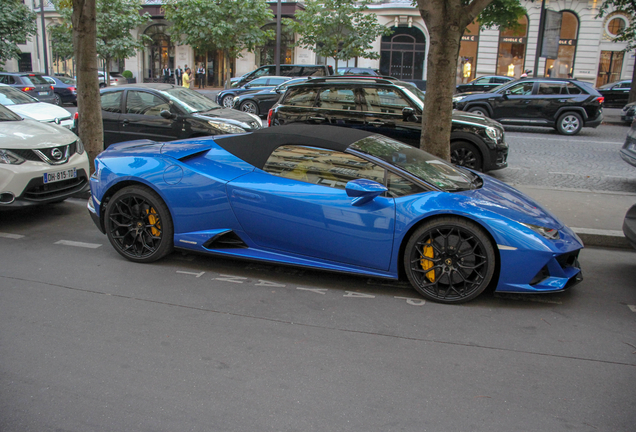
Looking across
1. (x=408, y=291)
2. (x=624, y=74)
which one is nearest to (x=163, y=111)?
(x=408, y=291)

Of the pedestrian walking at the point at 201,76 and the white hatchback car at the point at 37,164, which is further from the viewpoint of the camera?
the pedestrian walking at the point at 201,76

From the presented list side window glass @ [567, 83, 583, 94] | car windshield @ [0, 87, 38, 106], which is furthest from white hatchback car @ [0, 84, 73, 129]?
side window glass @ [567, 83, 583, 94]

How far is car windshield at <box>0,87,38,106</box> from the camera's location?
46.1ft

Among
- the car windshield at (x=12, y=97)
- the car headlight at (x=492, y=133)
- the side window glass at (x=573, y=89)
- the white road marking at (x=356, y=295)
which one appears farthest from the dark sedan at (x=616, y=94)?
the white road marking at (x=356, y=295)

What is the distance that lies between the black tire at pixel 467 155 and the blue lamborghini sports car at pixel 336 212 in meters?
4.33

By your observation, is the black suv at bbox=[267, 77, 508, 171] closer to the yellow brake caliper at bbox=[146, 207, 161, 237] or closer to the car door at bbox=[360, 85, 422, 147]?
the car door at bbox=[360, 85, 422, 147]

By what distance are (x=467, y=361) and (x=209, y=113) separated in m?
8.33

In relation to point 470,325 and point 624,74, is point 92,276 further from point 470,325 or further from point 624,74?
point 624,74

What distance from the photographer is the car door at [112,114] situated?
10.3 metres

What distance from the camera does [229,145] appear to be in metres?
4.94

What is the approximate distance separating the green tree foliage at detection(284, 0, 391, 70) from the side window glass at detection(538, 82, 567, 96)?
13.9 meters

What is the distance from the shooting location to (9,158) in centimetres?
614

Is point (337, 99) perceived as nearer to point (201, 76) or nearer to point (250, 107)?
point (250, 107)

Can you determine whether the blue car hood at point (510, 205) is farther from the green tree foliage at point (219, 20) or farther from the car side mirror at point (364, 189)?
the green tree foliage at point (219, 20)
